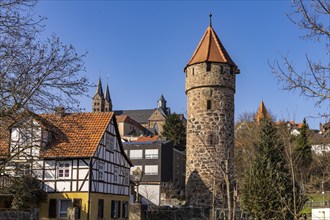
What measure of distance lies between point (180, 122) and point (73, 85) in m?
50.6

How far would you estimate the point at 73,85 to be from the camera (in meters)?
12.5

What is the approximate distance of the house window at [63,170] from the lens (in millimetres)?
27359

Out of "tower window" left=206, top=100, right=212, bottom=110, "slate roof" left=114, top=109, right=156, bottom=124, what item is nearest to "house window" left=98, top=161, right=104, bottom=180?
"tower window" left=206, top=100, right=212, bottom=110

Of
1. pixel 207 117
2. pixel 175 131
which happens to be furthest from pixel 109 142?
pixel 175 131

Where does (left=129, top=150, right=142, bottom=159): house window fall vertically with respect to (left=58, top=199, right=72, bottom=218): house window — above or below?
above

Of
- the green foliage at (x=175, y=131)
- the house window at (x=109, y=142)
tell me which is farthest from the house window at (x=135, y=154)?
the house window at (x=109, y=142)

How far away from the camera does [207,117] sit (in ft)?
106

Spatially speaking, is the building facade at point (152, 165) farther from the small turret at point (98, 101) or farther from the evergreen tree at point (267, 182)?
the small turret at point (98, 101)

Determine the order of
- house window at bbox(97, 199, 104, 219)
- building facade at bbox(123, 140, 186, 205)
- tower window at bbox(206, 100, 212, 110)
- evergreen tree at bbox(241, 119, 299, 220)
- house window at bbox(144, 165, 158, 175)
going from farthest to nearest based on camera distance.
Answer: house window at bbox(144, 165, 158, 175) < building facade at bbox(123, 140, 186, 205) < tower window at bbox(206, 100, 212, 110) < house window at bbox(97, 199, 104, 219) < evergreen tree at bbox(241, 119, 299, 220)

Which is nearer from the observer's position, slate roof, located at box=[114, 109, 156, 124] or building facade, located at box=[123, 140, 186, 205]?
building facade, located at box=[123, 140, 186, 205]

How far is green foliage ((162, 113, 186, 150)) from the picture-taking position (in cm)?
6280

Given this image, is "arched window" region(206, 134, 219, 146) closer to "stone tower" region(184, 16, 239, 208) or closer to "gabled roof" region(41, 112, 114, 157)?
"stone tower" region(184, 16, 239, 208)

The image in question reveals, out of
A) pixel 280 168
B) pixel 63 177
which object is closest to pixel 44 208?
pixel 63 177

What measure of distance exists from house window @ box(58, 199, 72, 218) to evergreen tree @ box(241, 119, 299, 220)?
11.0 m
